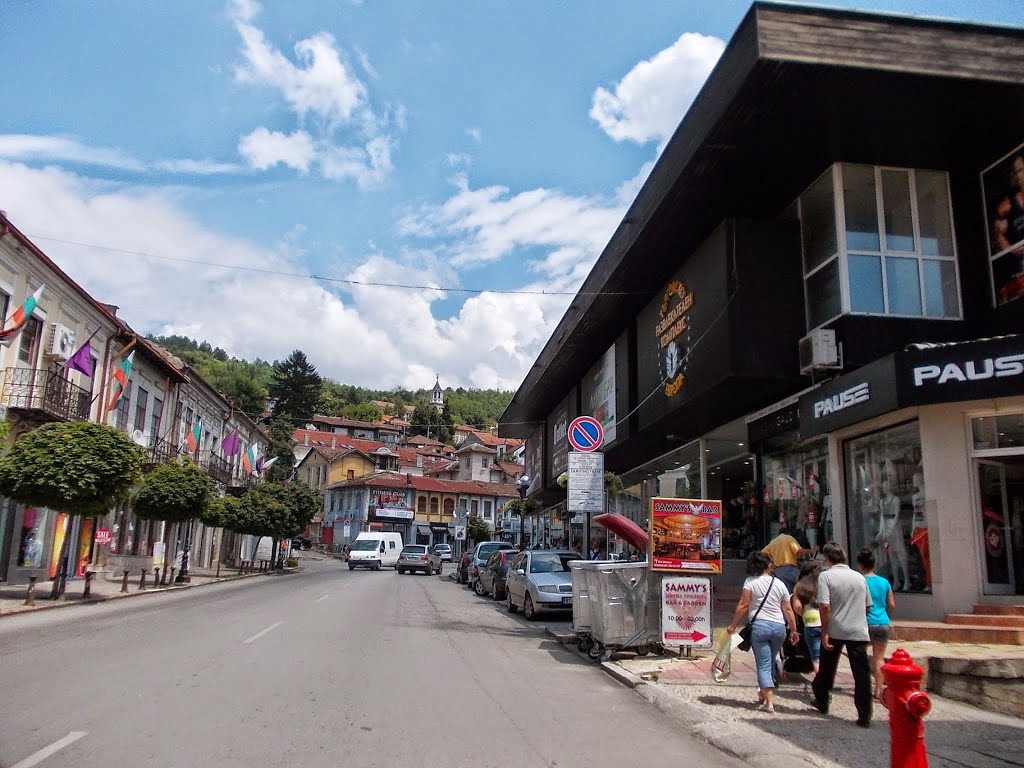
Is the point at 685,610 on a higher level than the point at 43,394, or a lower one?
lower

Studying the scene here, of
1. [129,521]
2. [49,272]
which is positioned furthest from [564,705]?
[129,521]

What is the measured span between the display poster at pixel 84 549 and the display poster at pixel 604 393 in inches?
749

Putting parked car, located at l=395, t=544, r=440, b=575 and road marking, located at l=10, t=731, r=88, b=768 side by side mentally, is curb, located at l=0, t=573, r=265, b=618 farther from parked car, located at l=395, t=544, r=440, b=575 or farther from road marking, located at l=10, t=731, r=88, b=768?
parked car, located at l=395, t=544, r=440, b=575

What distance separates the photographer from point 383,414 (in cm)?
14088

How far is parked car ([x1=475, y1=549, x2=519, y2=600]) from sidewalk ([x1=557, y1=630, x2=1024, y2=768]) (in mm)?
14495

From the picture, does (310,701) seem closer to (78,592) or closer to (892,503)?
(892,503)

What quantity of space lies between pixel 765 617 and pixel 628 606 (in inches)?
143

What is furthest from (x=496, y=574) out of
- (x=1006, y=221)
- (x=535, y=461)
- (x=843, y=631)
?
(x=535, y=461)

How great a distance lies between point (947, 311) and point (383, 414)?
13079 cm

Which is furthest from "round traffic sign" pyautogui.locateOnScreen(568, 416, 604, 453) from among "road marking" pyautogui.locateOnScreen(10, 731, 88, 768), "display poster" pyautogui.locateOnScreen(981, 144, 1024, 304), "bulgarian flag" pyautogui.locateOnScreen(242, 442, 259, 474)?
"bulgarian flag" pyautogui.locateOnScreen(242, 442, 259, 474)

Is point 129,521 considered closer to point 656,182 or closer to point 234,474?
point 234,474

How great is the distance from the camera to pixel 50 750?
19.7 feet

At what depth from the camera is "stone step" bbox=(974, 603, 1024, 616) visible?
10961mm

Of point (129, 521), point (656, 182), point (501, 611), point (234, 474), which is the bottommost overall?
point (501, 611)
